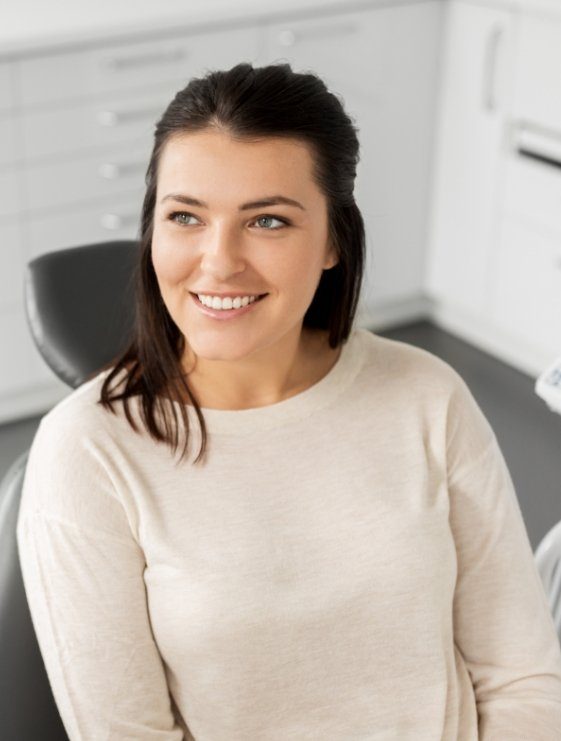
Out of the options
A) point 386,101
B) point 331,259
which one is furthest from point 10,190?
point 331,259

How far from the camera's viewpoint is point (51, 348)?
1.47 meters

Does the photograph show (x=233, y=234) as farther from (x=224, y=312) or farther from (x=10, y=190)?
(x=10, y=190)

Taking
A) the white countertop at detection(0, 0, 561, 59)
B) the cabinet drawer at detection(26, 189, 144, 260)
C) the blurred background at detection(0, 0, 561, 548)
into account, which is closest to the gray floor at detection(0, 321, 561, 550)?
the blurred background at detection(0, 0, 561, 548)

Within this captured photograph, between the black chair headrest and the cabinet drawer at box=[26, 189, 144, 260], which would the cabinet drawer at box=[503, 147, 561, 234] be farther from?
the black chair headrest

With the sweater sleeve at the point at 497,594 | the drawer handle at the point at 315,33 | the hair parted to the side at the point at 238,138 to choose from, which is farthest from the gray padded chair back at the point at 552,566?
the drawer handle at the point at 315,33

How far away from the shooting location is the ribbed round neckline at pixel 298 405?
130cm

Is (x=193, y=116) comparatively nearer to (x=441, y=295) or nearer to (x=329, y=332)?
(x=329, y=332)

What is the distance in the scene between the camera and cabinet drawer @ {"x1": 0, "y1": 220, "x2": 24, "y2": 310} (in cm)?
285

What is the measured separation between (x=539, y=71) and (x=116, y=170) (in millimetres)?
1029

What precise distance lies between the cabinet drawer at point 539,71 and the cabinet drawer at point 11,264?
1252 mm

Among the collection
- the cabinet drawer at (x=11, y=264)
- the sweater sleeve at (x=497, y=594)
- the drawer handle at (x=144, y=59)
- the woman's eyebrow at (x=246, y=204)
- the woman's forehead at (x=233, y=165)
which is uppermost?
the woman's forehead at (x=233, y=165)

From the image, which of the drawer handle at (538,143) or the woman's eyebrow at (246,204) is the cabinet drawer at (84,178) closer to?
the drawer handle at (538,143)

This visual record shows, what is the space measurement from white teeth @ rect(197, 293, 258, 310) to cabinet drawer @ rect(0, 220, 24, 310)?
5.55 feet

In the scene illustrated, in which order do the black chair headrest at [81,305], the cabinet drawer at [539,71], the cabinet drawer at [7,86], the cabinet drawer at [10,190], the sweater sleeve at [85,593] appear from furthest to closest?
the cabinet drawer at [539,71] < the cabinet drawer at [10,190] < the cabinet drawer at [7,86] < the black chair headrest at [81,305] < the sweater sleeve at [85,593]
